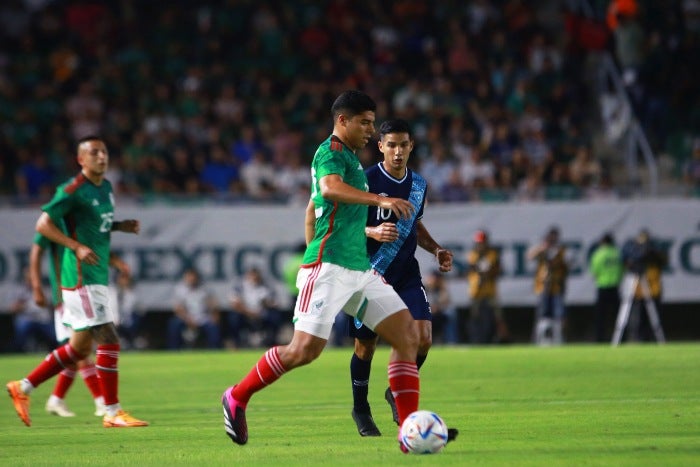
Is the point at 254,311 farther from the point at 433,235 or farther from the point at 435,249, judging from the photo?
the point at 435,249

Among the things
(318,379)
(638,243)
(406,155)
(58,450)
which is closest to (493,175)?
(638,243)

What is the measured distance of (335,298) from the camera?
808cm

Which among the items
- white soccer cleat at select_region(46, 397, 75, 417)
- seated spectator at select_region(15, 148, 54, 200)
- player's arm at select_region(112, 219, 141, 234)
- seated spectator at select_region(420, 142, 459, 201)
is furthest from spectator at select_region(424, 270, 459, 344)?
player's arm at select_region(112, 219, 141, 234)

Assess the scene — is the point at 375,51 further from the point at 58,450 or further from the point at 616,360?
the point at 58,450

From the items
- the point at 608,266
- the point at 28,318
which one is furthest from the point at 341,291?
the point at 28,318

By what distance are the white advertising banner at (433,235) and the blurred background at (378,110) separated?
41mm

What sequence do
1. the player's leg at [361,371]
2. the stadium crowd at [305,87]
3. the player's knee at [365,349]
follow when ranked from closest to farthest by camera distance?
the player's leg at [361,371] < the player's knee at [365,349] < the stadium crowd at [305,87]

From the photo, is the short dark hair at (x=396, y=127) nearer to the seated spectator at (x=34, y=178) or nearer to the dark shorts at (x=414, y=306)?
the dark shorts at (x=414, y=306)

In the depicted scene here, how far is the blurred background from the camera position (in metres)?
24.5

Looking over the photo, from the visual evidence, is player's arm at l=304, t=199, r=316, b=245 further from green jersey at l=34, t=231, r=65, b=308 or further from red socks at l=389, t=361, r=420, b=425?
green jersey at l=34, t=231, r=65, b=308

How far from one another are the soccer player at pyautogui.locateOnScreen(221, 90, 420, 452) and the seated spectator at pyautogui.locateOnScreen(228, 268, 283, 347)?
16238 mm

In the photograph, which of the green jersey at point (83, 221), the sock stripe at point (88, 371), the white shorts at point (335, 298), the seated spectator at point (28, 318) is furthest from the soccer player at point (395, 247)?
the seated spectator at point (28, 318)

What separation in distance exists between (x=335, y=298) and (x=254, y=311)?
16718 mm

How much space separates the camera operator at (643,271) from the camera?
2331 centimetres
